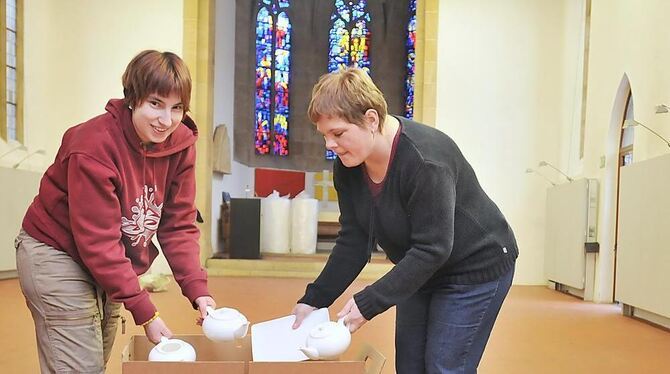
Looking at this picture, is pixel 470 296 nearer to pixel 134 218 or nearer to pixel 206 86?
pixel 134 218

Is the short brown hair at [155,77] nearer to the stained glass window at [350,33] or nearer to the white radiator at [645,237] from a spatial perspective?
the white radiator at [645,237]

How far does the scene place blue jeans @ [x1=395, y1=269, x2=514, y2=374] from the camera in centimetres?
167

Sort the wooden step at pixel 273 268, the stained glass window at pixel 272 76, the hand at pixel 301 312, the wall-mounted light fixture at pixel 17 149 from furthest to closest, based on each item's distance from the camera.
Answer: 1. the stained glass window at pixel 272 76
2. the wooden step at pixel 273 268
3. the wall-mounted light fixture at pixel 17 149
4. the hand at pixel 301 312

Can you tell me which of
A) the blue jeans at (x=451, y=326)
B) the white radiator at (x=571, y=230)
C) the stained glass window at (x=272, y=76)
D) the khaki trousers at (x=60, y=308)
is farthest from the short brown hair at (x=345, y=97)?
the stained glass window at (x=272, y=76)

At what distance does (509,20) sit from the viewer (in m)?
8.80

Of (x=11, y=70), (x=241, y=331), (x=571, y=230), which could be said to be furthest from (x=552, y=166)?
(x=241, y=331)

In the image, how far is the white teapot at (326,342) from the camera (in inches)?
54.0

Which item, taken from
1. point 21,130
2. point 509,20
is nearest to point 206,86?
point 21,130

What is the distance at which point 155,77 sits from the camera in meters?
1.49

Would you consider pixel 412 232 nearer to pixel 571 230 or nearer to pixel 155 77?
pixel 155 77

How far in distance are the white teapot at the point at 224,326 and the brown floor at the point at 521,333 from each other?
1.94m

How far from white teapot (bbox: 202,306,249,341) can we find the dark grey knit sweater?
282mm

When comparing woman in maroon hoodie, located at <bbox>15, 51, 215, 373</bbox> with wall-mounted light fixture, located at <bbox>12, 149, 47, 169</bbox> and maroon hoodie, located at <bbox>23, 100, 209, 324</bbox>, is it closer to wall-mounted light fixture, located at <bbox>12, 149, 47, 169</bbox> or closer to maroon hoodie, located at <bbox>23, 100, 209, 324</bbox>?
maroon hoodie, located at <bbox>23, 100, 209, 324</bbox>

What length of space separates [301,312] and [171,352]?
0.41 m
